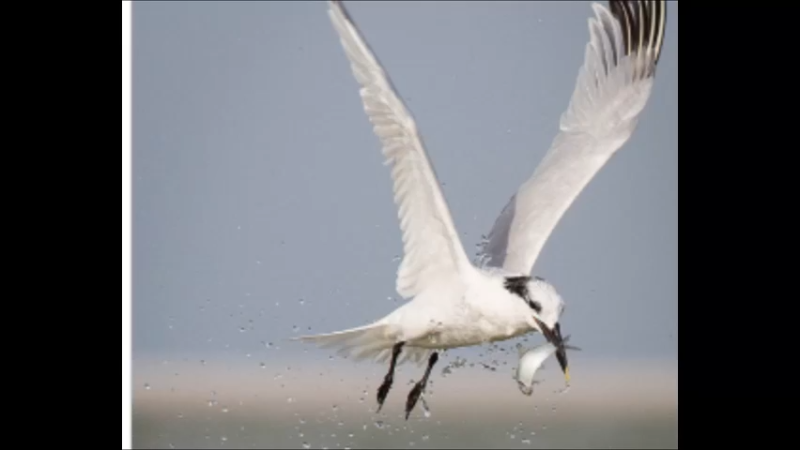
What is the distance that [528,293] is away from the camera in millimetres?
4613

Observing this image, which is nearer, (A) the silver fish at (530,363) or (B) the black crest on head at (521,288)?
(B) the black crest on head at (521,288)

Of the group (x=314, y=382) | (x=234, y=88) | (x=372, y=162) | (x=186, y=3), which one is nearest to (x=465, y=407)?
(x=314, y=382)

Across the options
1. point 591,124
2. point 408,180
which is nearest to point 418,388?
point 408,180

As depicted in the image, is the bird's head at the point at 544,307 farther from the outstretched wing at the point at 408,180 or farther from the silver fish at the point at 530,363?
the outstretched wing at the point at 408,180

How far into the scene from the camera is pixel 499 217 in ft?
17.1

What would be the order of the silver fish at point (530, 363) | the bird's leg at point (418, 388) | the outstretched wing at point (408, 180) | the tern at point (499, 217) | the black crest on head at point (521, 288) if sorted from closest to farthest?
the outstretched wing at point (408, 180) → the tern at point (499, 217) → the black crest on head at point (521, 288) → the silver fish at point (530, 363) → the bird's leg at point (418, 388)

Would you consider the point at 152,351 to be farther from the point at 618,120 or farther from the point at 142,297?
the point at 618,120

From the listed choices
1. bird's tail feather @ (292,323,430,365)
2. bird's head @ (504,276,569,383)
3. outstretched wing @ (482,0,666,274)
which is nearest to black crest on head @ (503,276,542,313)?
bird's head @ (504,276,569,383)

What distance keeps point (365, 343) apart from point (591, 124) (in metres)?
1.14

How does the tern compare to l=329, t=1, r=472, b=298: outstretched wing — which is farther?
the tern

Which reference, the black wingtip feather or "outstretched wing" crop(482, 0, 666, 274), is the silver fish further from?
the black wingtip feather

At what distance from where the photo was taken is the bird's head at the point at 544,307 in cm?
457

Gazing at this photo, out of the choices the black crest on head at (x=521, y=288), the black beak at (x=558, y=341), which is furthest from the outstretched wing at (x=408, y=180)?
the black beak at (x=558, y=341)

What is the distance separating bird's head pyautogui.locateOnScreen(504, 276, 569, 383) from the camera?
15.0 ft
